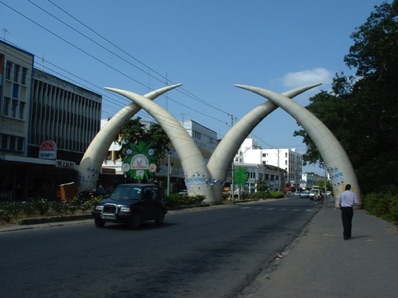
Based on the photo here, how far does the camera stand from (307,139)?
53.6 metres

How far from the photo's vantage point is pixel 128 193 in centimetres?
1816

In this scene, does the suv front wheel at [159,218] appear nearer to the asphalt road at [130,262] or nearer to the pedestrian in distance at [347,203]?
the asphalt road at [130,262]

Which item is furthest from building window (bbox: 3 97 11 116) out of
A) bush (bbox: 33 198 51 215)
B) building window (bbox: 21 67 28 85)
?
bush (bbox: 33 198 51 215)

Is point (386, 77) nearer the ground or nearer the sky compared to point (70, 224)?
nearer the sky

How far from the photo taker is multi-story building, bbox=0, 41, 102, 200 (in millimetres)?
40844

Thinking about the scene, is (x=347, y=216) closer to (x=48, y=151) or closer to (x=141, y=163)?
(x=141, y=163)

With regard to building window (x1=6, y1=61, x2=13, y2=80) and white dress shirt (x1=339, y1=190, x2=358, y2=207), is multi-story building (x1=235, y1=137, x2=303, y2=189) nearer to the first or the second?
building window (x1=6, y1=61, x2=13, y2=80)

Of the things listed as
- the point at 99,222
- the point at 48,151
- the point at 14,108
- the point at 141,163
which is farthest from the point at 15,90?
the point at 99,222

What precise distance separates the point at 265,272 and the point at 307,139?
4570 cm

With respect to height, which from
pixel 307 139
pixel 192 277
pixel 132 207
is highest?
pixel 307 139

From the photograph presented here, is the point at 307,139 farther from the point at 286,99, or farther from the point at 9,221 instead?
the point at 9,221

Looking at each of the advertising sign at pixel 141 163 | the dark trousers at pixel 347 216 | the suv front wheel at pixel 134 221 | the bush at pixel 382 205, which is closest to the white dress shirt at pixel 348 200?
the dark trousers at pixel 347 216

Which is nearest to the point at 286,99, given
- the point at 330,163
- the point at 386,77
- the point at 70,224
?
the point at 330,163

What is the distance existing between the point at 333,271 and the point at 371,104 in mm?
29686
